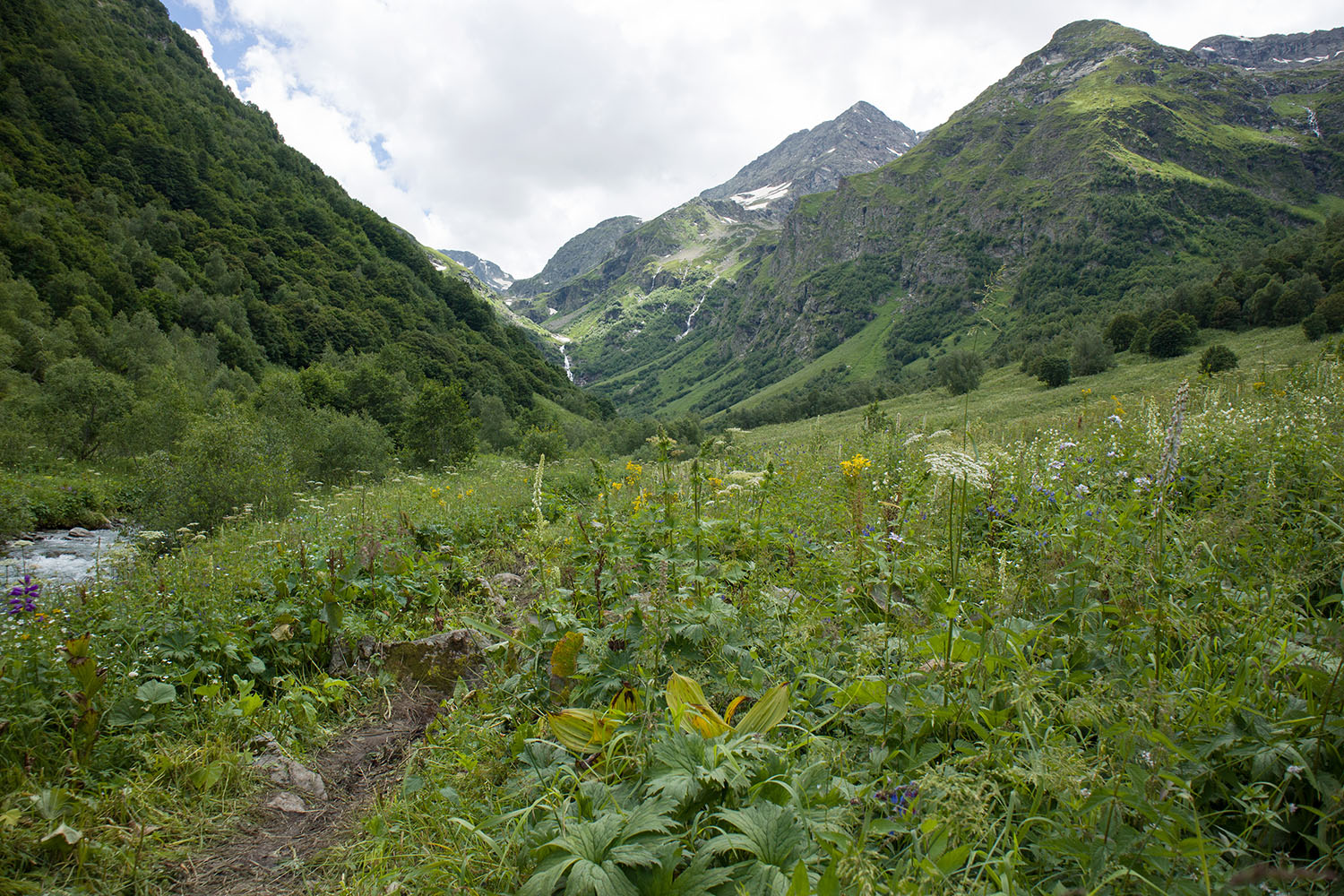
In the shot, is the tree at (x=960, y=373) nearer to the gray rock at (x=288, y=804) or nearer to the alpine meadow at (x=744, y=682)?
the alpine meadow at (x=744, y=682)

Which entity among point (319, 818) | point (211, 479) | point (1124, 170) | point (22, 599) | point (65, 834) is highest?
point (1124, 170)

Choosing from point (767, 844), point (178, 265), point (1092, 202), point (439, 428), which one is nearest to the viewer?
point (767, 844)

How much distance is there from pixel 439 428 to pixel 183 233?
2727 inches

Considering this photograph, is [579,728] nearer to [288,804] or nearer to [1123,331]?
[288,804]

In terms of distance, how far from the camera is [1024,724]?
71.8 inches

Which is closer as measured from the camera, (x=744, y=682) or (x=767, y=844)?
(x=767, y=844)

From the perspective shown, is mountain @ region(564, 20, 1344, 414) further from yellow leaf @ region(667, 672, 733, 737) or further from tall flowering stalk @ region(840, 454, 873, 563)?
Answer: yellow leaf @ region(667, 672, 733, 737)

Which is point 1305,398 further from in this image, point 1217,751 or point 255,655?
point 255,655

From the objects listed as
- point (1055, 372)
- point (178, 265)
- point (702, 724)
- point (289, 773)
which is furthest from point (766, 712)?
point (178, 265)

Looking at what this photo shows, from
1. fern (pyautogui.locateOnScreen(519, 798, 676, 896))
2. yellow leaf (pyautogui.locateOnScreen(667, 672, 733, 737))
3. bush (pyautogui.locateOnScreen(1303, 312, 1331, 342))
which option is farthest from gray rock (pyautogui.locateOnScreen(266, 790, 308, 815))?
bush (pyautogui.locateOnScreen(1303, 312, 1331, 342))

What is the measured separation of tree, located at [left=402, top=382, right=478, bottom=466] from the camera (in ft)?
105

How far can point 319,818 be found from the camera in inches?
126

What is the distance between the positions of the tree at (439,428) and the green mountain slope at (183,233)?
882 inches

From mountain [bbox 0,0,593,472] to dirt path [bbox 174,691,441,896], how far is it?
30.1 m
